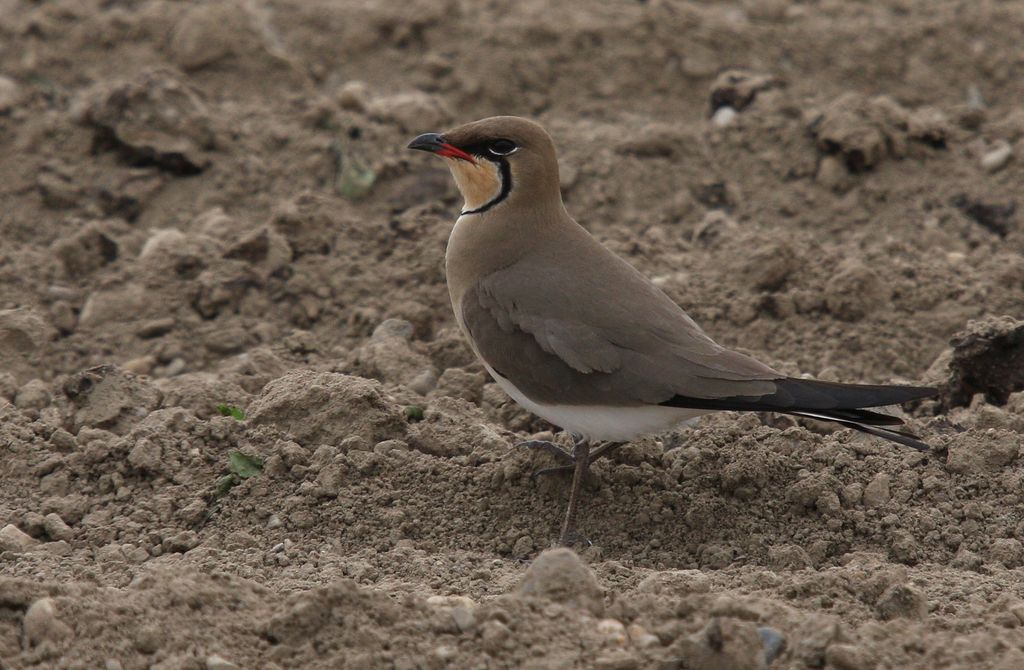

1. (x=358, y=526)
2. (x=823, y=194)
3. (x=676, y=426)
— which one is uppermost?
(x=823, y=194)

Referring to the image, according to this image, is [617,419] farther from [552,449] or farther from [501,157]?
[501,157]

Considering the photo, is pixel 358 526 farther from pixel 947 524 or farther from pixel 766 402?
pixel 947 524

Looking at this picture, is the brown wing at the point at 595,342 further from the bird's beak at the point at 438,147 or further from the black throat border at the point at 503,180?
the bird's beak at the point at 438,147

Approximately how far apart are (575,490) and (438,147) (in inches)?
55.7

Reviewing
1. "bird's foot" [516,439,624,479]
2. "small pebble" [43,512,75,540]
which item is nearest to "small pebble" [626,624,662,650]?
"bird's foot" [516,439,624,479]

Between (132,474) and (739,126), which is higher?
(739,126)

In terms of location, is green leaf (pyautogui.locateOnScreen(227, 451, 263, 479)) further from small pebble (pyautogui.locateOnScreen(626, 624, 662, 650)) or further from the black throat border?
small pebble (pyautogui.locateOnScreen(626, 624, 662, 650))

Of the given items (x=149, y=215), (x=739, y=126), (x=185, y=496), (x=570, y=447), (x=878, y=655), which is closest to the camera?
(x=878, y=655)

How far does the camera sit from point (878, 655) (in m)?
3.35

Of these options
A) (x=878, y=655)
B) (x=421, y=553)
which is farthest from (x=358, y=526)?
(x=878, y=655)

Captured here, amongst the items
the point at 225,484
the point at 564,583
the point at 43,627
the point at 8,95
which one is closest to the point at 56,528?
the point at 225,484

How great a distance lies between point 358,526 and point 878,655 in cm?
173

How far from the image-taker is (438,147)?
16.9ft

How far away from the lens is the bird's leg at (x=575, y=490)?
444 centimetres
